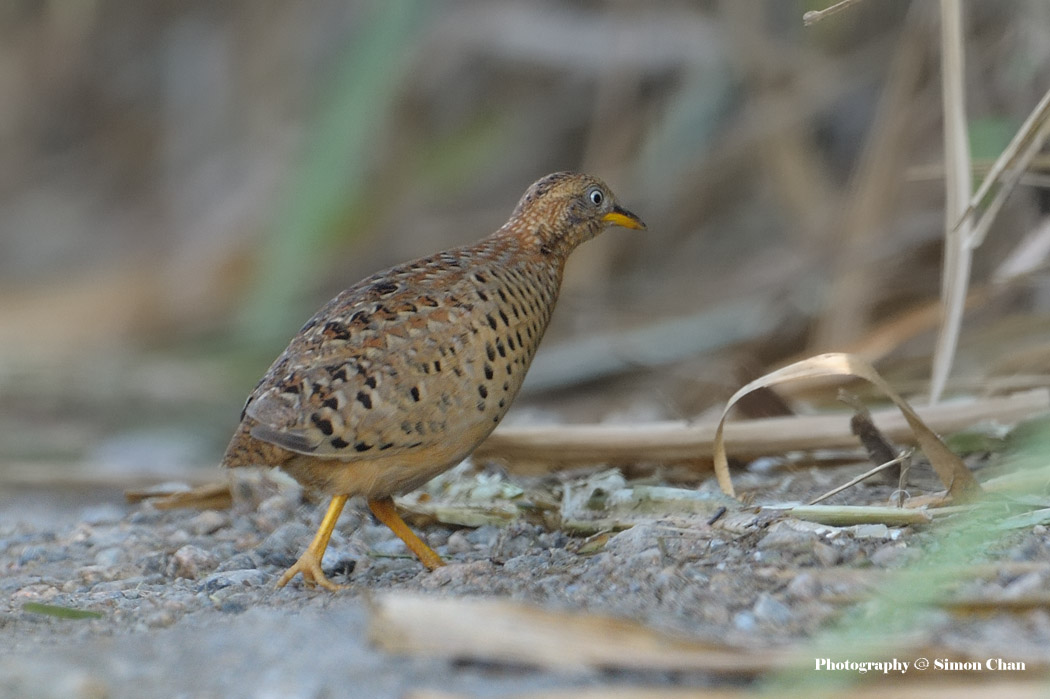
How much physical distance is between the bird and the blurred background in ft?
4.06

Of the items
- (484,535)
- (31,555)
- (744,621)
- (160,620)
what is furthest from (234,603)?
(744,621)

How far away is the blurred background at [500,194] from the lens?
225 inches

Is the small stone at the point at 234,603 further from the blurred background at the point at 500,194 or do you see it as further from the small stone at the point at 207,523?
the blurred background at the point at 500,194

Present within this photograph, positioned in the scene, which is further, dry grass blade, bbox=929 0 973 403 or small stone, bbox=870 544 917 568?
dry grass blade, bbox=929 0 973 403

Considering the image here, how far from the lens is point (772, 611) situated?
249 centimetres

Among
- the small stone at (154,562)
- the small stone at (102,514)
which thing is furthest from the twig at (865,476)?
the small stone at (102,514)

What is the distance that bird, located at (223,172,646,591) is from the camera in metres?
3.17

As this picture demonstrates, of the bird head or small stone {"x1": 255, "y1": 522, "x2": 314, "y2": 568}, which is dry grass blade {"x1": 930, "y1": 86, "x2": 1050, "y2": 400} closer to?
the bird head

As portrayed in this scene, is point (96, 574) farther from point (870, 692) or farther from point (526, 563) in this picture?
point (870, 692)

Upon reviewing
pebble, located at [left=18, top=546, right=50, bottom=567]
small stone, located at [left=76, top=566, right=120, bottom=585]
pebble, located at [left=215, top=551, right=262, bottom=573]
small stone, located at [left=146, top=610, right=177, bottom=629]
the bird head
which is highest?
the bird head

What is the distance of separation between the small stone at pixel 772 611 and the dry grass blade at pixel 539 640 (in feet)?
Answer: 1.05

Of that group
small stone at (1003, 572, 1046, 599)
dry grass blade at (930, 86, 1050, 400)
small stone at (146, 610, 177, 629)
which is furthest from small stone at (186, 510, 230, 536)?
small stone at (1003, 572, 1046, 599)

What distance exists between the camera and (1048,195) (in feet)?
15.9

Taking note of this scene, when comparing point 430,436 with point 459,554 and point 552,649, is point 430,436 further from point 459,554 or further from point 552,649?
point 552,649
